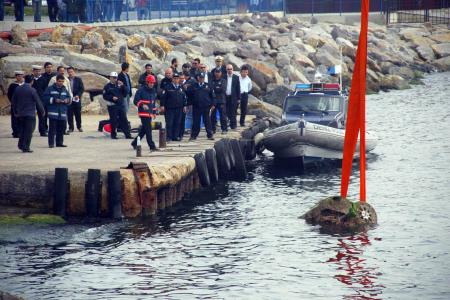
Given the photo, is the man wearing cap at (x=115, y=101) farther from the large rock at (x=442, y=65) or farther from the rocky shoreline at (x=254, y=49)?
the large rock at (x=442, y=65)

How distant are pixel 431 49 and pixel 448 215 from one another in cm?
5383

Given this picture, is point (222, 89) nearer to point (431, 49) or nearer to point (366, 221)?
point (366, 221)

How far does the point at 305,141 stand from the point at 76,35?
1446cm

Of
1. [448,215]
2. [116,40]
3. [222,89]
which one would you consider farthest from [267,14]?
[448,215]

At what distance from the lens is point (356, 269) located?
20344 millimetres

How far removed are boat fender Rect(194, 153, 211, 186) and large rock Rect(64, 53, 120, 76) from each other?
10.4 meters

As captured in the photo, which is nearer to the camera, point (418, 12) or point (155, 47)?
point (155, 47)

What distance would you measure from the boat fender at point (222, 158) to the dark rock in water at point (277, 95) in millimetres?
14618

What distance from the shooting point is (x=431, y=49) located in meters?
77.9

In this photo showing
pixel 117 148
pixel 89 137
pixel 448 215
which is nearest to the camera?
pixel 448 215

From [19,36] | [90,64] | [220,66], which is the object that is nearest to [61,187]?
[220,66]

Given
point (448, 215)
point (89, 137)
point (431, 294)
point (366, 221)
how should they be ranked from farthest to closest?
point (89, 137), point (448, 215), point (366, 221), point (431, 294)

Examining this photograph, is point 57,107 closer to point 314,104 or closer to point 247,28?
point 314,104

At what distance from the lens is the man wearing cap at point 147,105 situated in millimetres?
27188
